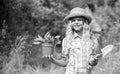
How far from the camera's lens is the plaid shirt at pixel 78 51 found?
10.00 feet

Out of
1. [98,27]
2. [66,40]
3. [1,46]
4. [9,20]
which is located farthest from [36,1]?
[66,40]

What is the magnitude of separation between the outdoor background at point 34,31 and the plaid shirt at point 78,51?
2.43m

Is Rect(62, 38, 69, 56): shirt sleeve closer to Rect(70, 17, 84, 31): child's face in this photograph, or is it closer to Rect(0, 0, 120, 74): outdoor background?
Rect(70, 17, 84, 31): child's face

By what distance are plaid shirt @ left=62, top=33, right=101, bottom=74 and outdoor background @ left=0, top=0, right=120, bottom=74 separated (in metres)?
2.43

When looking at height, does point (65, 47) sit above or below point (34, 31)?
below

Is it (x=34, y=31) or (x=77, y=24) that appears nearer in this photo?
(x=77, y=24)

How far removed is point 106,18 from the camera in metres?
10.5

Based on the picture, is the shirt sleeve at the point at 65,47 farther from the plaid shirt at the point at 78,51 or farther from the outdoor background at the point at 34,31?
the outdoor background at the point at 34,31

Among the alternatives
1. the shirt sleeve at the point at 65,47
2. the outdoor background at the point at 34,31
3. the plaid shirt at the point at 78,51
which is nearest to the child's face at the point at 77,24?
the plaid shirt at the point at 78,51

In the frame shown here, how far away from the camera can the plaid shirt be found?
10.00ft

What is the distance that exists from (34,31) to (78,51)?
5552 mm

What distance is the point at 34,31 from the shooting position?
8492mm

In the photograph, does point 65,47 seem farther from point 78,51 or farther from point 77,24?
point 77,24

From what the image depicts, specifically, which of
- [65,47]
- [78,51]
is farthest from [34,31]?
[78,51]
